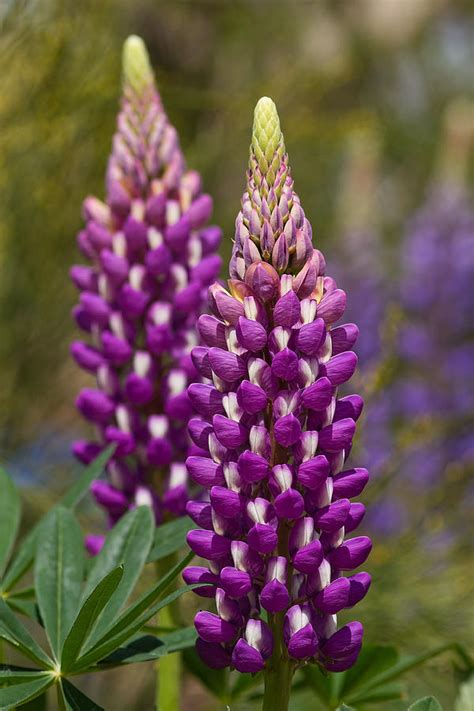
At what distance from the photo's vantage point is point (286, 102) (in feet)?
7.16

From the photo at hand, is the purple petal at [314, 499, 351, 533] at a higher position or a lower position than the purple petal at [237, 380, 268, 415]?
lower

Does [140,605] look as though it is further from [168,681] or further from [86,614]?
[168,681]

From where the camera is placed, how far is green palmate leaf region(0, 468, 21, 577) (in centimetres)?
91

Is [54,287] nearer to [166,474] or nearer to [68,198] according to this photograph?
[68,198]

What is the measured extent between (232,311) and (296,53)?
10.8 ft

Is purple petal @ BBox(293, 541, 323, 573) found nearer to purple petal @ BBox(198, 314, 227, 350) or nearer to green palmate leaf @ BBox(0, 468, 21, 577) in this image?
purple petal @ BBox(198, 314, 227, 350)

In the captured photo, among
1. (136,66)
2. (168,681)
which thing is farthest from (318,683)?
(136,66)

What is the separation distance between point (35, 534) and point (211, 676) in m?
0.21

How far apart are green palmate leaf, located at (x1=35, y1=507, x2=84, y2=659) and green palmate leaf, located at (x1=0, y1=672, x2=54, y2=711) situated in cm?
3

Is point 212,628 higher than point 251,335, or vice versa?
point 251,335

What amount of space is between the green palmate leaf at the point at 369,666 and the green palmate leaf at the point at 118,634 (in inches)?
11.1

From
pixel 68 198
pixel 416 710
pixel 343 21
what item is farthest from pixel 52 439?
pixel 343 21

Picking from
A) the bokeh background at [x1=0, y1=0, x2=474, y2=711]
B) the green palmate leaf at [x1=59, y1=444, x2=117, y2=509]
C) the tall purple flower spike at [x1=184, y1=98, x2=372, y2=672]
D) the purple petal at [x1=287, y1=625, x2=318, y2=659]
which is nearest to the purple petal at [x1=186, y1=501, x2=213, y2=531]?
the tall purple flower spike at [x1=184, y1=98, x2=372, y2=672]

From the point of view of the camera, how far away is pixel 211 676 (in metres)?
0.98
